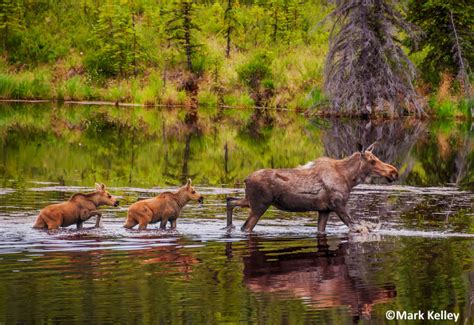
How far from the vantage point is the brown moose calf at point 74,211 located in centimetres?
1934

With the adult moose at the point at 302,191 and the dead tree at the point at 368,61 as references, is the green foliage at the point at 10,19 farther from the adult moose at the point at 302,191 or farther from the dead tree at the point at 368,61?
the adult moose at the point at 302,191

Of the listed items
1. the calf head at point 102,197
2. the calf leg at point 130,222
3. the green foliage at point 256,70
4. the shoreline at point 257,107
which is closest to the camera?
the calf leg at point 130,222

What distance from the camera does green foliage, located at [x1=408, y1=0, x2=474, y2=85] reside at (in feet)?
166

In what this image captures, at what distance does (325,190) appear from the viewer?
1930 cm

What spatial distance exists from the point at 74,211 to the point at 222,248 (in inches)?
146

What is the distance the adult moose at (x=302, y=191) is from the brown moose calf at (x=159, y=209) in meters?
1.17

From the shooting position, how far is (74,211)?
1973 centimetres

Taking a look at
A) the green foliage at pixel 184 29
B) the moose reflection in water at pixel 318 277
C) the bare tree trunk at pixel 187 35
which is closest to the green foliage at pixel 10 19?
the green foliage at pixel 184 29

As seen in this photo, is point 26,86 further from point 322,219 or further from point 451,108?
point 322,219

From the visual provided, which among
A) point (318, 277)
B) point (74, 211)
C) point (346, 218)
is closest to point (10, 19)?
point (74, 211)

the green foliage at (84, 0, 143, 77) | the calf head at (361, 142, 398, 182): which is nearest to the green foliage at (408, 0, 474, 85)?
the green foliage at (84, 0, 143, 77)

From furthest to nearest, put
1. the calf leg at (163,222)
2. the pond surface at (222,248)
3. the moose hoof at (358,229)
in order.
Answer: the calf leg at (163,222)
the moose hoof at (358,229)
the pond surface at (222,248)

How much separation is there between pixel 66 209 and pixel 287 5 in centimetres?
5591

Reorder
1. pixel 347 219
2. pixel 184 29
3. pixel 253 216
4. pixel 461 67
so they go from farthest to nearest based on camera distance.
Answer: pixel 184 29, pixel 461 67, pixel 347 219, pixel 253 216
